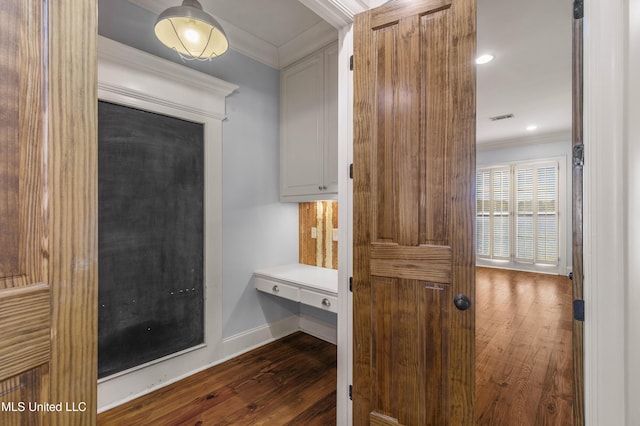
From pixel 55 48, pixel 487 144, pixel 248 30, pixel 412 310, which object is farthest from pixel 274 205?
pixel 487 144

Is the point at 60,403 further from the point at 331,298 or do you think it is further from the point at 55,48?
the point at 331,298

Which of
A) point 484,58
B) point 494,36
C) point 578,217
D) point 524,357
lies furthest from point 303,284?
point 484,58

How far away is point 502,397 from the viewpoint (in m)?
1.96

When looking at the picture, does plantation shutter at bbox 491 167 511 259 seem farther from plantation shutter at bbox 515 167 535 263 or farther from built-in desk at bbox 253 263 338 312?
built-in desk at bbox 253 263 338 312

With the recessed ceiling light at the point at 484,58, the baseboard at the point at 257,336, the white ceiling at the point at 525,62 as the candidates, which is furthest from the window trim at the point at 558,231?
the baseboard at the point at 257,336

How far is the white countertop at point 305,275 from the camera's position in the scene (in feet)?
7.22

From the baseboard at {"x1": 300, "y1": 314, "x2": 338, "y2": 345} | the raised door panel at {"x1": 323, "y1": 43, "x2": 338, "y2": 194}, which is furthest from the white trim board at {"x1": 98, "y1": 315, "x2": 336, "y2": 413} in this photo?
the raised door panel at {"x1": 323, "y1": 43, "x2": 338, "y2": 194}

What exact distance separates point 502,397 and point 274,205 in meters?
2.43

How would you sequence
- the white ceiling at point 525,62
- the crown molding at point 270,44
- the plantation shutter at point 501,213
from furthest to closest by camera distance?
the plantation shutter at point 501,213
the white ceiling at point 525,62
the crown molding at point 270,44

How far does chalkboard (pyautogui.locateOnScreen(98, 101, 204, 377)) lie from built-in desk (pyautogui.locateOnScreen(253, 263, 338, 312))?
572mm

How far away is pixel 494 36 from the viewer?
2.41 metres

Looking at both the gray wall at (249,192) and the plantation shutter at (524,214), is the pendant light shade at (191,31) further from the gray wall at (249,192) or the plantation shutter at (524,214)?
the plantation shutter at (524,214)

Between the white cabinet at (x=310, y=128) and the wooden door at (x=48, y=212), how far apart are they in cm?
182

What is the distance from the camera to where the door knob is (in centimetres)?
114
